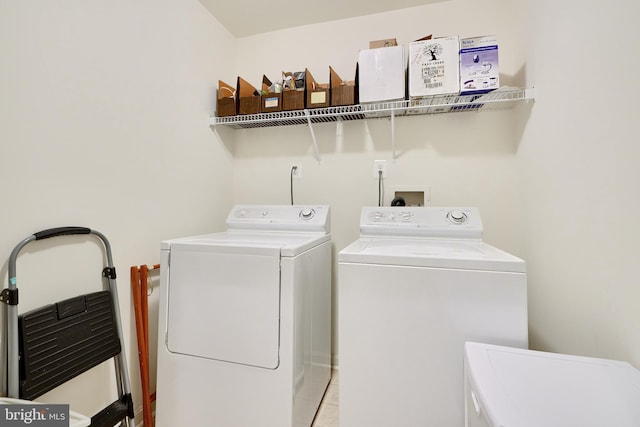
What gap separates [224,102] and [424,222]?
64.9 inches

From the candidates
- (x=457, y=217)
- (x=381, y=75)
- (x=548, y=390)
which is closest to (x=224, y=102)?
(x=381, y=75)

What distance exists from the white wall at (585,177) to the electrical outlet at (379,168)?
85 cm

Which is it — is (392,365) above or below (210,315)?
below

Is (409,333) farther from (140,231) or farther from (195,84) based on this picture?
(195,84)

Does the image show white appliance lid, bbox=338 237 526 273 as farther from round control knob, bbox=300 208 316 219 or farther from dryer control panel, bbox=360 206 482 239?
round control knob, bbox=300 208 316 219

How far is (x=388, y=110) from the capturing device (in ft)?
6.03

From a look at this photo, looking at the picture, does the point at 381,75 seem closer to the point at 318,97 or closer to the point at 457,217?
the point at 318,97

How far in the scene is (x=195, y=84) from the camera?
198cm

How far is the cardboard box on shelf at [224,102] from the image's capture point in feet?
6.90

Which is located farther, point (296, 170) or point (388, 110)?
point (296, 170)

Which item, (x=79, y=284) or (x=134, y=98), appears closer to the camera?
(x=79, y=284)

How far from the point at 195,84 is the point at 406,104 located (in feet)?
4.72

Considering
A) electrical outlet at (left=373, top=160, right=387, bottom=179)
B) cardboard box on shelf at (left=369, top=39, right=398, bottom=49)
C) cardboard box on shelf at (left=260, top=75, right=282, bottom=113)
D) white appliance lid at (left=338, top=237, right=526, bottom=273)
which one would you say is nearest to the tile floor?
white appliance lid at (left=338, top=237, right=526, bottom=273)

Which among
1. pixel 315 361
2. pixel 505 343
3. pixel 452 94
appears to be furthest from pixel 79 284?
pixel 452 94
